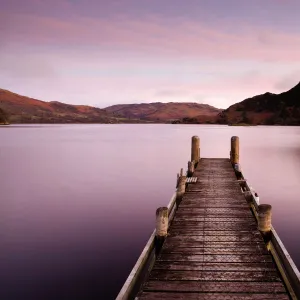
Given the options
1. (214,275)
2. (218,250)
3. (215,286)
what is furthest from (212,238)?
(215,286)

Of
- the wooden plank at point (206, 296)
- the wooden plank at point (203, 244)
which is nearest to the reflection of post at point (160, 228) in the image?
the wooden plank at point (203, 244)

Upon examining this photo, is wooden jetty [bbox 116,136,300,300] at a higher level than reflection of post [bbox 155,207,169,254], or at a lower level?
lower

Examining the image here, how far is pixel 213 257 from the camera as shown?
8578 mm

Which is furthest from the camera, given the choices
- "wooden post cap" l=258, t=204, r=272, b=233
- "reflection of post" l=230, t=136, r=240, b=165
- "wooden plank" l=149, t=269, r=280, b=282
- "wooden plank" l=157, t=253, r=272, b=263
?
"reflection of post" l=230, t=136, r=240, b=165

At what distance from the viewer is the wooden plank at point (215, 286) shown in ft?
22.8

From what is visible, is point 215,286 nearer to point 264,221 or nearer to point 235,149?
point 264,221

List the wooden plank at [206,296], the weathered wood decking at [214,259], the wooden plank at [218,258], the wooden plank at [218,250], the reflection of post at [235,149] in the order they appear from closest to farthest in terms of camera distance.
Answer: the wooden plank at [206,296], the weathered wood decking at [214,259], the wooden plank at [218,258], the wooden plank at [218,250], the reflection of post at [235,149]

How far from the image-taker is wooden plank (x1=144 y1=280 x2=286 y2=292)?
6.96m

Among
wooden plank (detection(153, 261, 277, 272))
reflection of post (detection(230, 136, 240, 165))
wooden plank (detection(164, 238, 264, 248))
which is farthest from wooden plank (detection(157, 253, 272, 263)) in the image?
reflection of post (detection(230, 136, 240, 165))

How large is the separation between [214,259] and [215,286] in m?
1.34

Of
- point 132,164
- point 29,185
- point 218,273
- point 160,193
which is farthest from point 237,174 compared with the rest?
point 132,164

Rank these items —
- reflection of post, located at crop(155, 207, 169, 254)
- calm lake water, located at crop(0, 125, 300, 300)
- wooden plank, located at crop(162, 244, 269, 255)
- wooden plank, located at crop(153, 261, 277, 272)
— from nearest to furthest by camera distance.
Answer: wooden plank, located at crop(153, 261, 277, 272)
wooden plank, located at crop(162, 244, 269, 255)
reflection of post, located at crop(155, 207, 169, 254)
calm lake water, located at crop(0, 125, 300, 300)

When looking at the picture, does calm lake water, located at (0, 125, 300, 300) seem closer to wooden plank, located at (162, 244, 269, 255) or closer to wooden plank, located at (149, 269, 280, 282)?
wooden plank, located at (162, 244, 269, 255)

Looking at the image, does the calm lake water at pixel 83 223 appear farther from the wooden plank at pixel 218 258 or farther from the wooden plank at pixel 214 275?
the wooden plank at pixel 214 275
